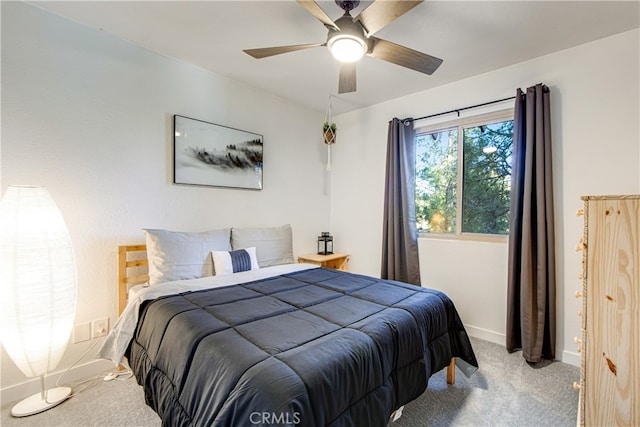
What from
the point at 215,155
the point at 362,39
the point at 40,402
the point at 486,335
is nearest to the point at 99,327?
the point at 40,402

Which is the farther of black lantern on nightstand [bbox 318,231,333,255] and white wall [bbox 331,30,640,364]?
black lantern on nightstand [bbox 318,231,333,255]

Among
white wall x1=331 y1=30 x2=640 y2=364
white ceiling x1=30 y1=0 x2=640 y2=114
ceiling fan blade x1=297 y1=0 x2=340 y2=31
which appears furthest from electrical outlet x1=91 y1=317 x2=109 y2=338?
white wall x1=331 y1=30 x2=640 y2=364

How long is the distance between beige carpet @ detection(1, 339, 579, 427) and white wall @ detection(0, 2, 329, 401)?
0.37 meters

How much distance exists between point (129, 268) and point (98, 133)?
3.45ft

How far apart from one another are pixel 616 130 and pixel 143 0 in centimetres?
342

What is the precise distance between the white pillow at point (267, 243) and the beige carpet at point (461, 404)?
1.27 meters

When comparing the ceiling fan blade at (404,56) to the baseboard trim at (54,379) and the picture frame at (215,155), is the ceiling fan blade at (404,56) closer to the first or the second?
the picture frame at (215,155)

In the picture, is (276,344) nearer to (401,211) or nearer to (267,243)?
(267,243)

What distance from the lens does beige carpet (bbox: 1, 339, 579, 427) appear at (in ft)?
5.26

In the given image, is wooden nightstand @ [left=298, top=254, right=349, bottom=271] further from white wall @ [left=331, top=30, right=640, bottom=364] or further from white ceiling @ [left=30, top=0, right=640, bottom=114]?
white ceiling @ [left=30, top=0, right=640, bottom=114]

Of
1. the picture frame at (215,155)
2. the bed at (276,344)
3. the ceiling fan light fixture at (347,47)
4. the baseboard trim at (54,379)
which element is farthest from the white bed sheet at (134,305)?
the ceiling fan light fixture at (347,47)

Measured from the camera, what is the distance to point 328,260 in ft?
11.3

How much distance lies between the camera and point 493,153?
108 inches

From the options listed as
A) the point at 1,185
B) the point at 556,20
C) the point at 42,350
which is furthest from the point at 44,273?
the point at 556,20
